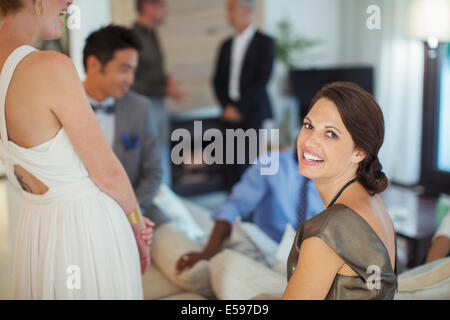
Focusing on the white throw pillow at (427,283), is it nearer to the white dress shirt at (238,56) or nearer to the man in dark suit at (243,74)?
the man in dark suit at (243,74)

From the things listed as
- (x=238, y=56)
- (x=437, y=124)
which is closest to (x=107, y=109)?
(x=238, y=56)

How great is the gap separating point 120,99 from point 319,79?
3.50m

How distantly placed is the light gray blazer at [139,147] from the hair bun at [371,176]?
3.45 ft

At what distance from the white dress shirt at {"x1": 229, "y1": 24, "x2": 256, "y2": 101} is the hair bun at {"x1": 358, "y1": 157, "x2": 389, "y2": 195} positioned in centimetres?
282

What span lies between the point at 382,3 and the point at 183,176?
269cm

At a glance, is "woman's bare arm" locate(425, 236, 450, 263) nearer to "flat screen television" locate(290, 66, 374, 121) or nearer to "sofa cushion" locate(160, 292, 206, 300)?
"sofa cushion" locate(160, 292, 206, 300)

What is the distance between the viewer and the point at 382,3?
4898 mm

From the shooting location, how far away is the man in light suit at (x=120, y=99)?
5.78ft

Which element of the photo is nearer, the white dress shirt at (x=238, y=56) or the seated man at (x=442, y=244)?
the seated man at (x=442, y=244)

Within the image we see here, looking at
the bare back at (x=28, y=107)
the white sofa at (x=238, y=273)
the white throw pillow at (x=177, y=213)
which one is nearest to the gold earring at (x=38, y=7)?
the bare back at (x=28, y=107)

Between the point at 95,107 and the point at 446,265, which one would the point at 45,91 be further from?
the point at 446,265

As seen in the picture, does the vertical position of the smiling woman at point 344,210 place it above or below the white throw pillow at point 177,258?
above

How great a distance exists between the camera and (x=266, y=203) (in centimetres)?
229
